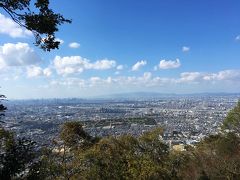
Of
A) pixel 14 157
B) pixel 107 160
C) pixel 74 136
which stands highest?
pixel 14 157

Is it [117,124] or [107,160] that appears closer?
[107,160]

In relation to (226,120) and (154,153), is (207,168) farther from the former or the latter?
(226,120)

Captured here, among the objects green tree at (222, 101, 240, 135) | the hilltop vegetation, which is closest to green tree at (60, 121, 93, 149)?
the hilltop vegetation

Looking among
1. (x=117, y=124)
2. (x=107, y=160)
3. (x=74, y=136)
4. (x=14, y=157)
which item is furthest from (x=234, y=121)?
(x=117, y=124)

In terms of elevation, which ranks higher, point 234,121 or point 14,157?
point 14,157

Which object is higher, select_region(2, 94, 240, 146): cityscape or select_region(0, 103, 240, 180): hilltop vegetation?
select_region(0, 103, 240, 180): hilltop vegetation

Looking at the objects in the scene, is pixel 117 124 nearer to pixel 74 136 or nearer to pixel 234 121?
pixel 234 121

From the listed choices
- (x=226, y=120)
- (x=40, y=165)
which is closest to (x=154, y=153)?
(x=226, y=120)

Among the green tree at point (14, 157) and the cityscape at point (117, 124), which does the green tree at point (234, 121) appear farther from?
the green tree at point (14, 157)

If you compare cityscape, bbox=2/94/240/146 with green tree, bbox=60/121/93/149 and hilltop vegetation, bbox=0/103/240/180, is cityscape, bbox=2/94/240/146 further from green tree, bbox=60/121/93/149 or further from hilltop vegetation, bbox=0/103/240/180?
hilltop vegetation, bbox=0/103/240/180
